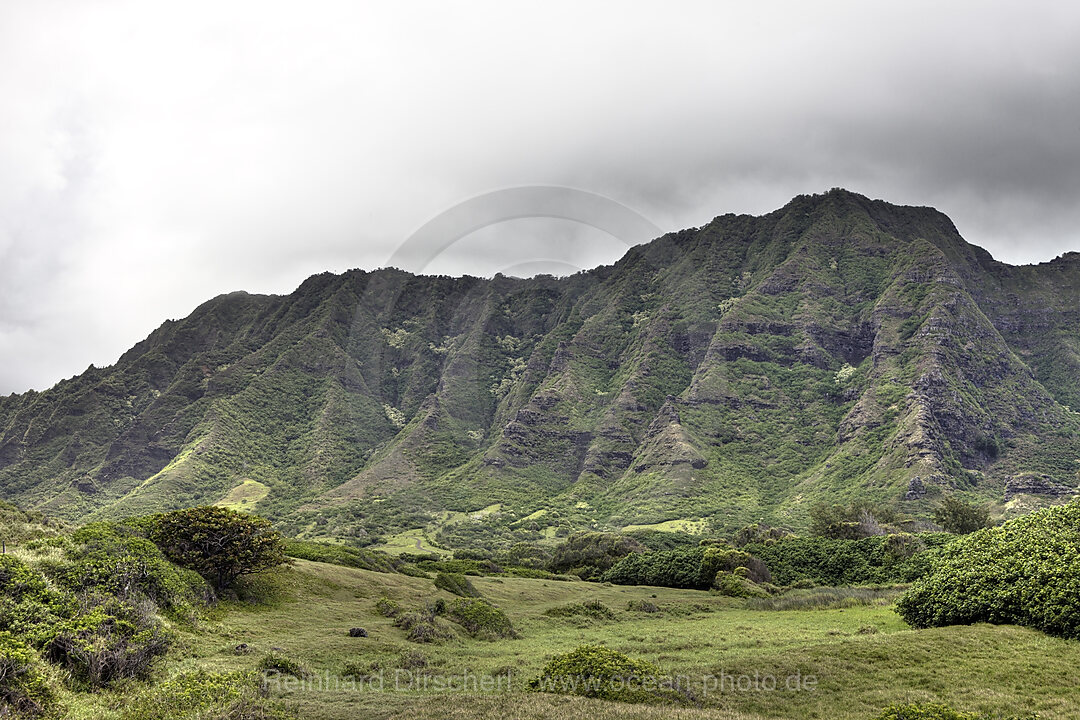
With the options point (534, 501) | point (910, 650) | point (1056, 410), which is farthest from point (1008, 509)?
point (910, 650)

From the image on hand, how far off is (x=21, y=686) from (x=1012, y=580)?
106ft

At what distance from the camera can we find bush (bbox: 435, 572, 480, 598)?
41.6 meters

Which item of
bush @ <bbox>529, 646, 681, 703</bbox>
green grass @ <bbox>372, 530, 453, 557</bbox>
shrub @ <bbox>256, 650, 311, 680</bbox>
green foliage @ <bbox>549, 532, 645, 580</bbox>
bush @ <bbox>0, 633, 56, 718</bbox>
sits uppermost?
bush @ <bbox>0, 633, 56, 718</bbox>

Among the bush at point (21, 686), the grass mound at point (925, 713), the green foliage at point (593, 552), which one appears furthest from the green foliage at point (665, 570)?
the bush at point (21, 686)

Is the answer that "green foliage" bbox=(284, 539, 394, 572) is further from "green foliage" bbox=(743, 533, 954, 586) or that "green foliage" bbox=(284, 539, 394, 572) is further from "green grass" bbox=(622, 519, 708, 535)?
"green grass" bbox=(622, 519, 708, 535)

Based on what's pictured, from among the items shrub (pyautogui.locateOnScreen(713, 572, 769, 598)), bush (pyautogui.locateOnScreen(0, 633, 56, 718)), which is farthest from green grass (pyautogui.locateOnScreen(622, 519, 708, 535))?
bush (pyautogui.locateOnScreen(0, 633, 56, 718))

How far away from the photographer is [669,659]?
23.4 m

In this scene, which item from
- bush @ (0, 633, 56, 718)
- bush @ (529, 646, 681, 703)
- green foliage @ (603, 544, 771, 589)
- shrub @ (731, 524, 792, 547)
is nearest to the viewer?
bush @ (0, 633, 56, 718)

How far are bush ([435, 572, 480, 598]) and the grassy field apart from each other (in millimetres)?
5734

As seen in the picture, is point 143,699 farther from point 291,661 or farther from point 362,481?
point 362,481

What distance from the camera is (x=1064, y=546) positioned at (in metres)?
24.2

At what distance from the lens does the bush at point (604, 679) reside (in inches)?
629

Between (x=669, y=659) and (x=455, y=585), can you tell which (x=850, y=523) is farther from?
(x=669, y=659)

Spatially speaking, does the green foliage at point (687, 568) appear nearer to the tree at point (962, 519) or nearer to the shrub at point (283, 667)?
the tree at point (962, 519)
